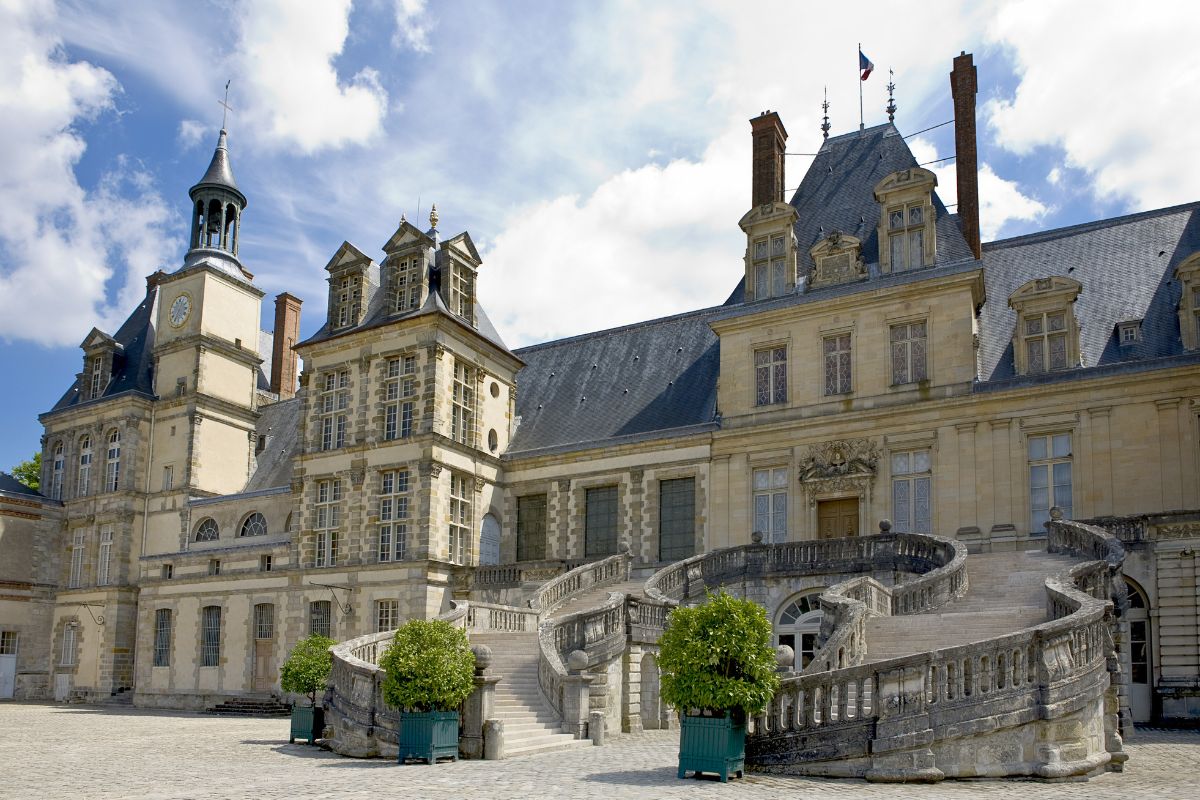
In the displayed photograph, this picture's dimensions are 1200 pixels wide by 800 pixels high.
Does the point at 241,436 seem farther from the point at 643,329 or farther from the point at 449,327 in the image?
the point at 643,329

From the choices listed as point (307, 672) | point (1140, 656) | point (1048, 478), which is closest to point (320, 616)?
point (307, 672)

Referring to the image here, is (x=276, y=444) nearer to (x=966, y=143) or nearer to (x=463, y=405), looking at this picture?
(x=463, y=405)

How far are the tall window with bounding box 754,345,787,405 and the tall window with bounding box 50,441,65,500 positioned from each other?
28.0 metres

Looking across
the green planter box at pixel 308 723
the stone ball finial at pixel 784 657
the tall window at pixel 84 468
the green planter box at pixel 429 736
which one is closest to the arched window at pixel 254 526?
the tall window at pixel 84 468

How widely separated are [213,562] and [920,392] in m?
23.0

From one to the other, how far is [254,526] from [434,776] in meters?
26.4

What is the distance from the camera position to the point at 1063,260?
29.3m

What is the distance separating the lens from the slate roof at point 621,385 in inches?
1284

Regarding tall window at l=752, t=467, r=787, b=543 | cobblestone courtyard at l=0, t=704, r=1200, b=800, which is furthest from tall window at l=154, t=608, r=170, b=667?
tall window at l=752, t=467, r=787, b=543

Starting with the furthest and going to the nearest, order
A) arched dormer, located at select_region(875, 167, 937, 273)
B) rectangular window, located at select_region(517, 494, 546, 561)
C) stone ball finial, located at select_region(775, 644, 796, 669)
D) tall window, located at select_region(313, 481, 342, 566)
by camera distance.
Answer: rectangular window, located at select_region(517, 494, 546, 561) < tall window, located at select_region(313, 481, 342, 566) < arched dormer, located at select_region(875, 167, 937, 273) < stone ball finial, located at select_region(775, 644, 796, 669)

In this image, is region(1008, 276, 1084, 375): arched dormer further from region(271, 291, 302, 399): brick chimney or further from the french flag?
region(271, 291, 302, 399): brick chimney

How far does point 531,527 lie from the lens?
3362cm

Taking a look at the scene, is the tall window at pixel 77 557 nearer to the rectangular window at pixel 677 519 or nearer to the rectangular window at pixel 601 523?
the rectangular window at pixel 601 523

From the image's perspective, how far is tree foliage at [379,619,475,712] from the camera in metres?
15.3
